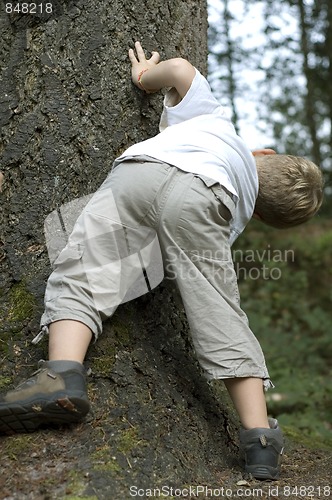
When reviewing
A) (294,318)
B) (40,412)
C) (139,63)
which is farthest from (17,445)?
(294,318)

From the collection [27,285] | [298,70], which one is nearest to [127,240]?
[27,285]

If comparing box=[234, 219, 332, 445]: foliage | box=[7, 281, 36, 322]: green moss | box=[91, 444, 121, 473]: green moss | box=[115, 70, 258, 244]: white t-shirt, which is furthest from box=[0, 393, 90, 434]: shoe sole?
box=[234, 219, 332, 445]: foliage

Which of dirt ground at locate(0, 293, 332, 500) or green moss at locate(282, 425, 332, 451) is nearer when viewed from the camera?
dirt ground at locate(0, 293, 332, 500)

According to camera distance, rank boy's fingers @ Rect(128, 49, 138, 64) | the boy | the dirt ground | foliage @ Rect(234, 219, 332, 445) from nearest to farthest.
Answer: the dirt ground, the boy, boy's fingers @ Rect(128, 49, 138, 64), foliage @ Rect(234, 219, 332, 445)

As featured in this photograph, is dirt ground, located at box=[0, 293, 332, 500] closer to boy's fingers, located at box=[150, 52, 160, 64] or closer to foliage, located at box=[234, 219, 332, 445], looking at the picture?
boy's fingers, located at box=[150, 52, 160, 64]

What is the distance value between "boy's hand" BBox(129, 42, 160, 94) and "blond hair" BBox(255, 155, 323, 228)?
2.16 ft

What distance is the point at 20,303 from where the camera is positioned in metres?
2.73

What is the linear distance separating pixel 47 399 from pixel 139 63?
157 cm

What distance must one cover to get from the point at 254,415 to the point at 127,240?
0.92 meters

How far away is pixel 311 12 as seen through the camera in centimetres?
1142

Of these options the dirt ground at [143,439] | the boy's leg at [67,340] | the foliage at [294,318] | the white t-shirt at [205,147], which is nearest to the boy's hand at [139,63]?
the white t-shirt at [205,147]

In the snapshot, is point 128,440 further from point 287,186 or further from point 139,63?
point 139,63

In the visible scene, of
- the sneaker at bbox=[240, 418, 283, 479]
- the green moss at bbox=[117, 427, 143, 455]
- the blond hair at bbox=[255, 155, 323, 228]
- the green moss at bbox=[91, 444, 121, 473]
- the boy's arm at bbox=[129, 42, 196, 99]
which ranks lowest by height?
the sneaker at bbox=[240, 418, 283, 479]

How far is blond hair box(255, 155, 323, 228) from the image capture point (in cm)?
294
